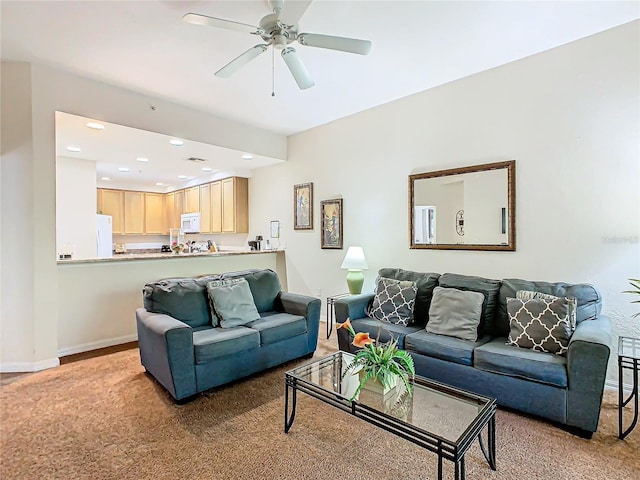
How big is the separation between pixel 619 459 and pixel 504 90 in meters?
3.00

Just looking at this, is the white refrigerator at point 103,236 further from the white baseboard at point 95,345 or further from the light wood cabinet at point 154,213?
the light wood cabinet at point 154,213

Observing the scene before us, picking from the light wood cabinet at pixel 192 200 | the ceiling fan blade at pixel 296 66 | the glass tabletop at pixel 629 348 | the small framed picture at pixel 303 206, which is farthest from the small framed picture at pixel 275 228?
the glass tabletop at pixel 629 348

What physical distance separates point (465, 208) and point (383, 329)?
155 cm

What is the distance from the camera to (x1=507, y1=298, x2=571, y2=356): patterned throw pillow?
245 centimetres

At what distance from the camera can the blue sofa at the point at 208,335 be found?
257 centimetres

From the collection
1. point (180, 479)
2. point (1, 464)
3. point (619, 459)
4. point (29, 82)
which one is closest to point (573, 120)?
point (619, 459)

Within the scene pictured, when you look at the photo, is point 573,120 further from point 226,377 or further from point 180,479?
point 180,479

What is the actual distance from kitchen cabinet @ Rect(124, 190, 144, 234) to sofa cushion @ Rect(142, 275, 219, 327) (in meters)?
5.37

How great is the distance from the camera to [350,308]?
3.42 meters

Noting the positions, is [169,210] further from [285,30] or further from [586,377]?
[586,377]

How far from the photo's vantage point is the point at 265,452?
201 centimetres

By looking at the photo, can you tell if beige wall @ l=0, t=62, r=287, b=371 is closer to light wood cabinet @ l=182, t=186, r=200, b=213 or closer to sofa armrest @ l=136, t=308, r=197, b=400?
sofa armrest @ l=136, t=308, r=197, b=400

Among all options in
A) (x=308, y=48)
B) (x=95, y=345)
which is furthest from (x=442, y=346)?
(x=95, y=345)

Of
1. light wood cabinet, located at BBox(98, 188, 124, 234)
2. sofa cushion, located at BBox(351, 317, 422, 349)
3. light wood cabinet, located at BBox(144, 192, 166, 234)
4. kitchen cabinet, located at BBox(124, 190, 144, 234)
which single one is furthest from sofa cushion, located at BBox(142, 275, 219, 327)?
light wood cabinet, located at BBox(144, 192, 166, 234)
